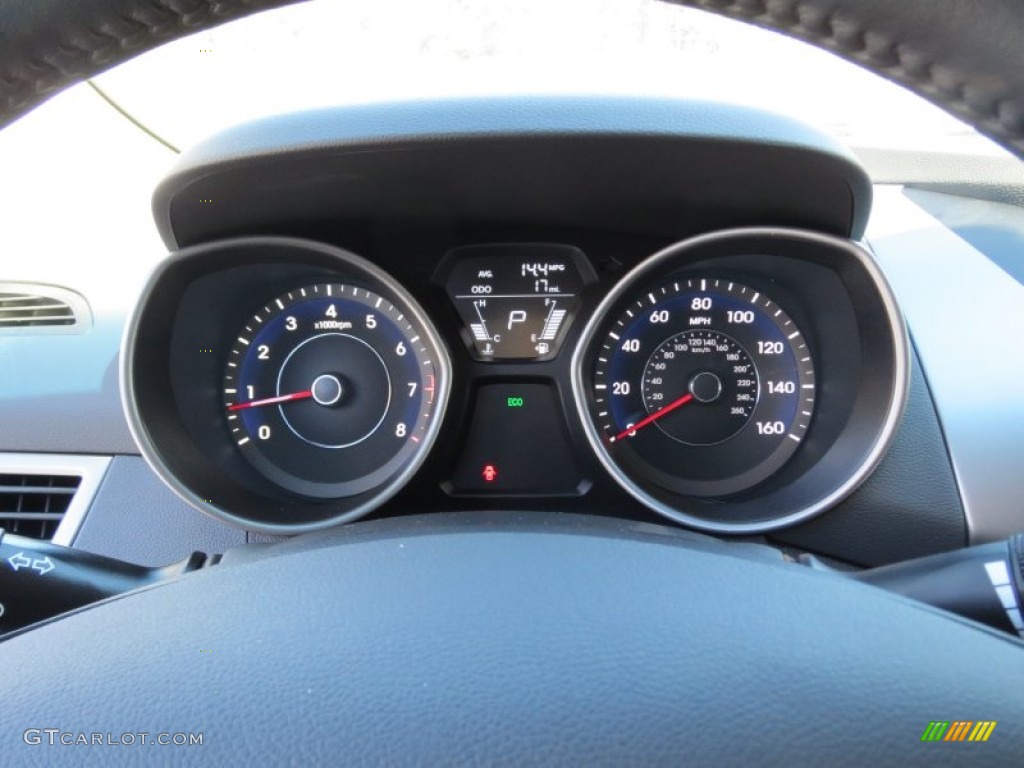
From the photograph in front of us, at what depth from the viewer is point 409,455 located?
104 inches

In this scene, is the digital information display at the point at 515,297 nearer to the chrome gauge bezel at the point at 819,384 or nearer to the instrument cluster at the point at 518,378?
the instrument cluster at the point at 518,378

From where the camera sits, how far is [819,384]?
8.84ft

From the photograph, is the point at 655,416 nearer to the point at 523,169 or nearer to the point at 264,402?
the point at 523,169

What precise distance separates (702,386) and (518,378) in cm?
52

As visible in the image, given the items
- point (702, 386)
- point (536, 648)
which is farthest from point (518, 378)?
point (536, 648)

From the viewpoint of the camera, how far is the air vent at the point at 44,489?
236 cm

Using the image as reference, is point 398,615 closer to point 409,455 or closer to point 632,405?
point 409,455

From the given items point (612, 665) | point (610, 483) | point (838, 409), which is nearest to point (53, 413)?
point (610, 483)

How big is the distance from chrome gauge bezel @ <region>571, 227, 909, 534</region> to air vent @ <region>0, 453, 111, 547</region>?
127 cm

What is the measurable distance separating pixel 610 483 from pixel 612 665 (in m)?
1.63

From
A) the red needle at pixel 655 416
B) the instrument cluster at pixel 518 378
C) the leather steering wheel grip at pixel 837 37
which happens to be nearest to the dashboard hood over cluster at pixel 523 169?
the instrument cluster at pixel 518 378

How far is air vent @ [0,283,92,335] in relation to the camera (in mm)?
2547

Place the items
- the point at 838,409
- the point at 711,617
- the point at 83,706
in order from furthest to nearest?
the point at 838,409, the point at 711,617, the point at 83,706

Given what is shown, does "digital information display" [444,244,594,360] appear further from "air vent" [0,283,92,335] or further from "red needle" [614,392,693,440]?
"air vent" [0,283,92,335]
